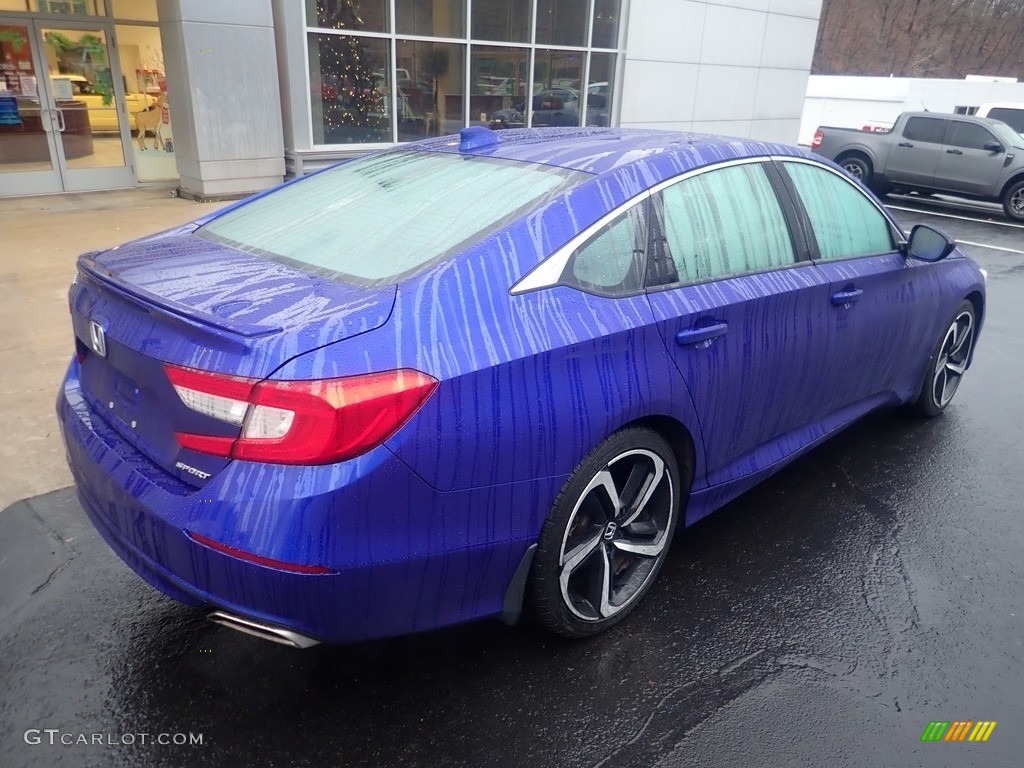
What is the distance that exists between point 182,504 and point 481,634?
120 cm

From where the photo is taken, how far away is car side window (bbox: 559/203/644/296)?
2479 mm

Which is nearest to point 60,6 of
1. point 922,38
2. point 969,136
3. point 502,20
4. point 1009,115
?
point 502,20

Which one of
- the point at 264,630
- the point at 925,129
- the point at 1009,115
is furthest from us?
the point at 1009,115

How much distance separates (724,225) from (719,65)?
1452cm

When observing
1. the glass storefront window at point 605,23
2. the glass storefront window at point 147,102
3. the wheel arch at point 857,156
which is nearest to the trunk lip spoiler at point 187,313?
→ the glass storefront window at point 147,102

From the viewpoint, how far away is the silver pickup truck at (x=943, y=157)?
13828 millimetres

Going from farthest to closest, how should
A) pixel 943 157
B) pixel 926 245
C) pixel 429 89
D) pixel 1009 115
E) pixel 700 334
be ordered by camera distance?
pixel 1009 115 < pixel 943 157 < pixel 429 89 < pixel 926 245 < pixel 700 334

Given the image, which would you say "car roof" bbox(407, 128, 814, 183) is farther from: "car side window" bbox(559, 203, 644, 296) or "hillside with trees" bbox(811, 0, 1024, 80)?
"hillside with trees" bbox(811, 0, 1024, 80)

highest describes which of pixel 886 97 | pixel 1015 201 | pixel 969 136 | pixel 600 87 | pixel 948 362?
pixel 600 87

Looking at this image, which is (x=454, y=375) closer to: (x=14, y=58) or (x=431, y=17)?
(x=14, y=58)

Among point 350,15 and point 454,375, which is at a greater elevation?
point 350,15

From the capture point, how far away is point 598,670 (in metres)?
2.63

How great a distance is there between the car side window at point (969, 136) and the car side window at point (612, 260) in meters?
14.3

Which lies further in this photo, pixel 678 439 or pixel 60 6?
pixel 60 6
